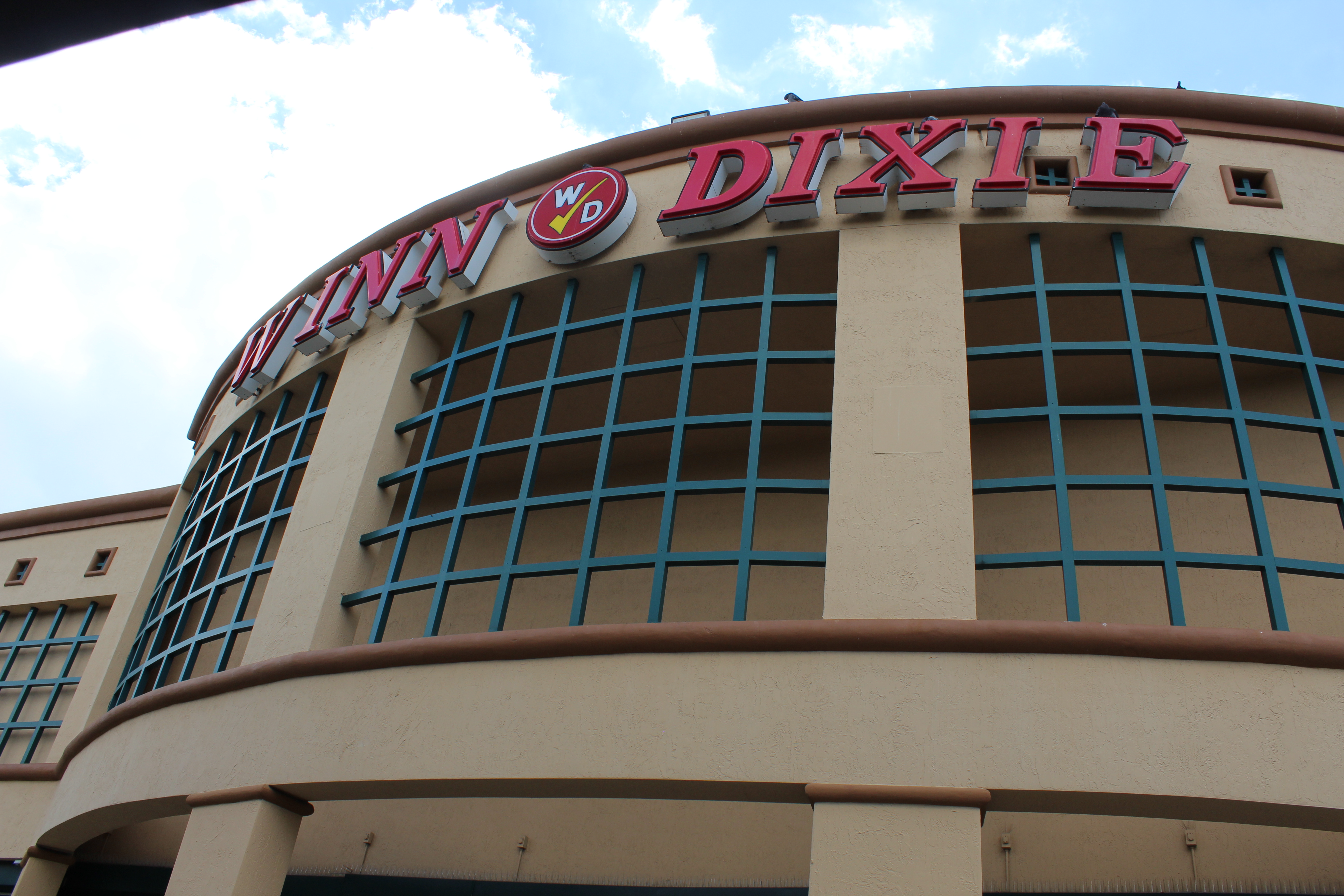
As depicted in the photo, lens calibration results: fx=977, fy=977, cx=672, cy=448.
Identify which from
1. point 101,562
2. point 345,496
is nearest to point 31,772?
point 101,562

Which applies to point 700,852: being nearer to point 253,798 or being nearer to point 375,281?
point 253,798

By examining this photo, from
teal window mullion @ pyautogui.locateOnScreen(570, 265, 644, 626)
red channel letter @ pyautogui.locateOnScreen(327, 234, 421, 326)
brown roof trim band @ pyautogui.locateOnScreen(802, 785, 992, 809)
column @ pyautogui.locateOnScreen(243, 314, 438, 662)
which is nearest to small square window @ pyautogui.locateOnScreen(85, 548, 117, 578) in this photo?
column @ pyautogui.locateOnScreen(243, 314, 438, 662)

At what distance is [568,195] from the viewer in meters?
12.8

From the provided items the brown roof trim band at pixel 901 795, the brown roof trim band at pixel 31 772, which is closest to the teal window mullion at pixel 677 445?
the brown roof trim band at pixel 901 795

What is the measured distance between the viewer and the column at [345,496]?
37.0ft

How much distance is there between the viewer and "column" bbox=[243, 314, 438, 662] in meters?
11.3

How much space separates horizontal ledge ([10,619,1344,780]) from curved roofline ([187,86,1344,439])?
6.55 metres

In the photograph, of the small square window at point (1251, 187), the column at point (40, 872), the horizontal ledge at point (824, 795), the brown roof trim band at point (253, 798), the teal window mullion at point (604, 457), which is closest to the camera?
the horizontal ledge at point (824, 795)

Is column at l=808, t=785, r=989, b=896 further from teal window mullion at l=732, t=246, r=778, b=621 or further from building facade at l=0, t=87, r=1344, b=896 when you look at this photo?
teal window mullion at l=732, t=246, r=778, b=621

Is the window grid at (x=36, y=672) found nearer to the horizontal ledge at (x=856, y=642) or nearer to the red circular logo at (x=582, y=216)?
the horizontal ledge at (x=856, y=642)

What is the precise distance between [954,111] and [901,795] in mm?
8235

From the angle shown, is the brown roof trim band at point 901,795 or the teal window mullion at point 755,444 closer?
the brown roof trim band at point 901,795

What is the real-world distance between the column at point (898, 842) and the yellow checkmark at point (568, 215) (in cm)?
772

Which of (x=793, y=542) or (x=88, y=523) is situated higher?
(x=88, y=523)
